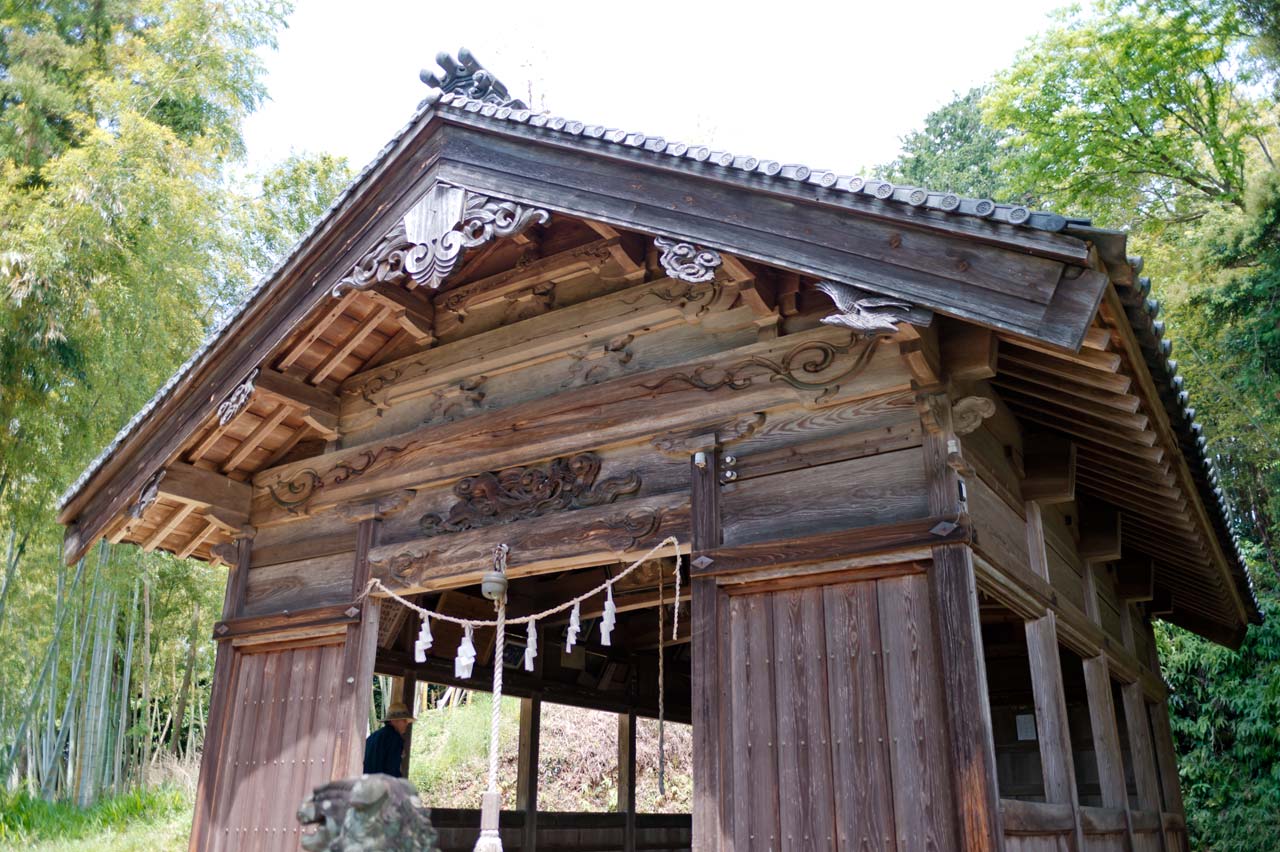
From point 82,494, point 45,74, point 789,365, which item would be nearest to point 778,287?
point 789,365

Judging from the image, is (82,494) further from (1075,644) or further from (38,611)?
(38,611)

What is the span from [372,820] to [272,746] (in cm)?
363

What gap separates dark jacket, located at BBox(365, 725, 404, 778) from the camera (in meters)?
7.27

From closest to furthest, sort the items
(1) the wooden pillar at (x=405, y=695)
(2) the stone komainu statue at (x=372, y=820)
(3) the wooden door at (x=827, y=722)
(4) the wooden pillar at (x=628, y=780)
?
(2) the stone komainu statue at (x=372, y=820) → (3) the wooden door at (x=827, y=722) → (1) the wooden pillar at (x=405, y=695) → (4) the wooden pillar at (x=628, y=780)

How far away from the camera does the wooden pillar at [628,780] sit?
10.3 m

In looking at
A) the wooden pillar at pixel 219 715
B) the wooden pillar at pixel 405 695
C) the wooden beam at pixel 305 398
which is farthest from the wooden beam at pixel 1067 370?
the wooden pillar at pixel 405 695

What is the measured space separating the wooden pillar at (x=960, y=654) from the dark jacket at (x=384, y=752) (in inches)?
185

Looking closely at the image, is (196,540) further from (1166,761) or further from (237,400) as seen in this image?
(1166,761)

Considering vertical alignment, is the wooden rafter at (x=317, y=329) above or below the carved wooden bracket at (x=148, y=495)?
above

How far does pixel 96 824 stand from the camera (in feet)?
41.3

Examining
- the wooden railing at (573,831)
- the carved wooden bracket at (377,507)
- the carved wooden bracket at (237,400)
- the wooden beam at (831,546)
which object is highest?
the carved wooden bracket at (237,400)

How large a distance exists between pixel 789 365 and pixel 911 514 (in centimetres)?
104

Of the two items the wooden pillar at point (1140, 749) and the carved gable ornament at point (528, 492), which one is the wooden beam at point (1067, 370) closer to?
the carved gable ornament at point (528, 492)

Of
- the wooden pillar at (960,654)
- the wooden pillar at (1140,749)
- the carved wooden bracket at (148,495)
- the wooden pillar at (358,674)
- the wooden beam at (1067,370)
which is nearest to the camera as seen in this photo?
the wooden pillar at (960,654)
